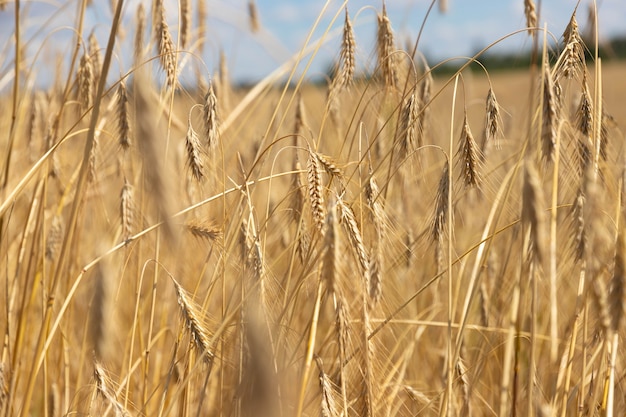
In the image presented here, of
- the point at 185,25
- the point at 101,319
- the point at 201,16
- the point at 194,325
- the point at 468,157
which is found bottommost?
the point at 194,325

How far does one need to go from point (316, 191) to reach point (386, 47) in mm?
528

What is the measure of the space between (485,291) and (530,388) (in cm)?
82

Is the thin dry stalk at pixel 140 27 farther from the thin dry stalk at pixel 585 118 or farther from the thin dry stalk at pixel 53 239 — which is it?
the thin dry stalk at pixel 585 118

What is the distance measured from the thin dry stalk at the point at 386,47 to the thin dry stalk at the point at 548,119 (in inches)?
19.1

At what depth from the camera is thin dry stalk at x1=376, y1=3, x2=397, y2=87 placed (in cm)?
144

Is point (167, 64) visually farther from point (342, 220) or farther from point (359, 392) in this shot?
point (359, 392)

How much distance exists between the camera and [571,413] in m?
1.53

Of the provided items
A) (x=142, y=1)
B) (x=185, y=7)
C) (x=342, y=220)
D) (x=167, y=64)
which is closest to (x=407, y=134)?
(x=342, y=220)

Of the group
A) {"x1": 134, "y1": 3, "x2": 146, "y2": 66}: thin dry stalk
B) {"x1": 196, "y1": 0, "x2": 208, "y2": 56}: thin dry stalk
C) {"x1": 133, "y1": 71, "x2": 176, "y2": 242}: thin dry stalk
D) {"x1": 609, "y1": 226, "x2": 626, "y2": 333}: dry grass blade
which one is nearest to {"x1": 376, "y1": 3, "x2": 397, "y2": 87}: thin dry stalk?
{"x1": 134, "y1": 3, "x2": 146, "y2": 66}: thin dry stalk

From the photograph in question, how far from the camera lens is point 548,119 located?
0.99m

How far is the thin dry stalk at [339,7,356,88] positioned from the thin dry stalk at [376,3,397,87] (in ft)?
0.23

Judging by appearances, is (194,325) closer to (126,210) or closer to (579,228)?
(126,210)

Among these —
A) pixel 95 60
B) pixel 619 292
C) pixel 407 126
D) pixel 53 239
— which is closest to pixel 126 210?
pixel 53 239

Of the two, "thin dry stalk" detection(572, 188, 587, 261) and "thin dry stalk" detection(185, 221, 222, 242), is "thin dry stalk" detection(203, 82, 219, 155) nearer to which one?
"thin dry stalk" detection(185, 221, 222, 242)
